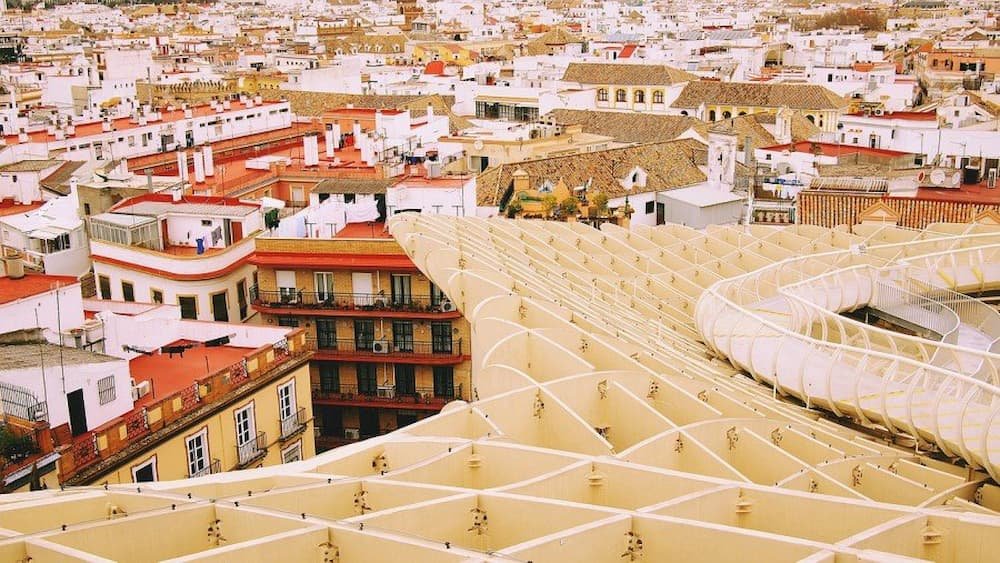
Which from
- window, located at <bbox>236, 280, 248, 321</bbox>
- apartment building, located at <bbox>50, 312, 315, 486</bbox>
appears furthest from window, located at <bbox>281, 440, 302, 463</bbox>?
window, located at <bbox>236, 280, 248, 321</bbox>

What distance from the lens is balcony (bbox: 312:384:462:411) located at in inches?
1342

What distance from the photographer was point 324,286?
111ft

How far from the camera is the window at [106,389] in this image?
21.8 metres

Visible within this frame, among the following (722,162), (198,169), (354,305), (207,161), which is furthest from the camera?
(722,162)

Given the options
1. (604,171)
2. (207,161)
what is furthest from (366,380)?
(604,171)

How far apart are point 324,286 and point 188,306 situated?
13.9 ft

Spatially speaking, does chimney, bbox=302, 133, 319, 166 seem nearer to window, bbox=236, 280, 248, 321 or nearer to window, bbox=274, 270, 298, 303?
window, bbox=236, 280, 248, 321

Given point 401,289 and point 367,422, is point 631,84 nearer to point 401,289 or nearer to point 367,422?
point 401,289

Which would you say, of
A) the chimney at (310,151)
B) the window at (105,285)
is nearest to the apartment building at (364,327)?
the window at (105,285)

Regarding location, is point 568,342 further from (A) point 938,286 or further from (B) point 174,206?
(B) point 174,206

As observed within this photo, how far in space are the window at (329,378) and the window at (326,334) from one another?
65cm

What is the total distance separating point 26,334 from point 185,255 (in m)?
9.65

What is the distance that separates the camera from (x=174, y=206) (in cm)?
3559

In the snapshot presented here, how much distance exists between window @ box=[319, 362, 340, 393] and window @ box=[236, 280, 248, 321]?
307 cm
